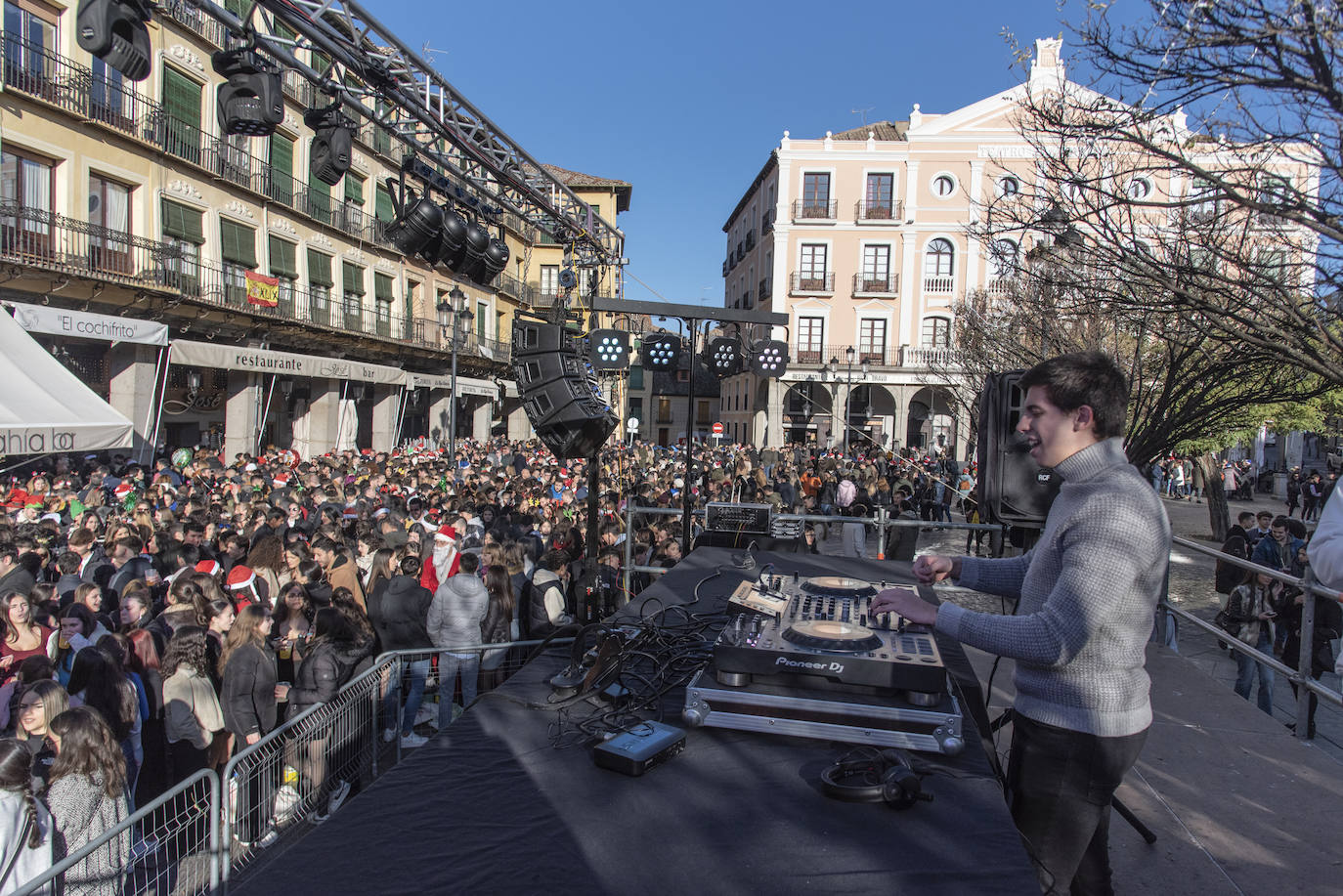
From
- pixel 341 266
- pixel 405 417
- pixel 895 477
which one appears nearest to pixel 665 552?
pixel 895 477

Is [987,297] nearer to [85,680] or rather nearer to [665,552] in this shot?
[665,552]

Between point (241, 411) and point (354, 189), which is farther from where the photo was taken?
point (354, 189)

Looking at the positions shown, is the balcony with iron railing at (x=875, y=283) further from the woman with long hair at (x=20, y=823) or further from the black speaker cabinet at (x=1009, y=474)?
the woman with long hair at (x=20, y=823)

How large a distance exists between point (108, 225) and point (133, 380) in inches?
126

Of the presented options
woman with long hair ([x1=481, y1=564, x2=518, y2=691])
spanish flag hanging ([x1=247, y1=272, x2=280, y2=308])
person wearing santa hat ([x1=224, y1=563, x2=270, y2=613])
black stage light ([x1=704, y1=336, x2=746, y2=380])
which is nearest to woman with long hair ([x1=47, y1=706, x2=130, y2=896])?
woman with long hair ([x1=481, y1=564, x2=518, y2=691])

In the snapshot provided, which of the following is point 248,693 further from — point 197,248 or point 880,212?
point 880,212

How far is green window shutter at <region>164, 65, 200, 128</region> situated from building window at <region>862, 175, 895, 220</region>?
2523cm

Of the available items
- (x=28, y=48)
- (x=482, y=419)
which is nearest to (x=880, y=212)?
(x=482, y=419)

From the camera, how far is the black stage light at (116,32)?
515cm

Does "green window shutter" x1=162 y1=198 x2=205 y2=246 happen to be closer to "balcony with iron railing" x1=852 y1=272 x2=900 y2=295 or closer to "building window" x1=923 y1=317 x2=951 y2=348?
"balcony with iron railing" x1=852 y1=272 x2=900 y2=295

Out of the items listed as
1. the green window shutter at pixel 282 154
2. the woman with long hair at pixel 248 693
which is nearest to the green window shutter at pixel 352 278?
the green window shutter at pixel 282 154

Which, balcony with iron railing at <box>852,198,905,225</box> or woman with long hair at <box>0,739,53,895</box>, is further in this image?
balcony with iron railing at <box>852,198,905,225</box>

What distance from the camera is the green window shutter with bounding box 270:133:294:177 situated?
2159cm

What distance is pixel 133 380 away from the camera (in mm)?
16219
